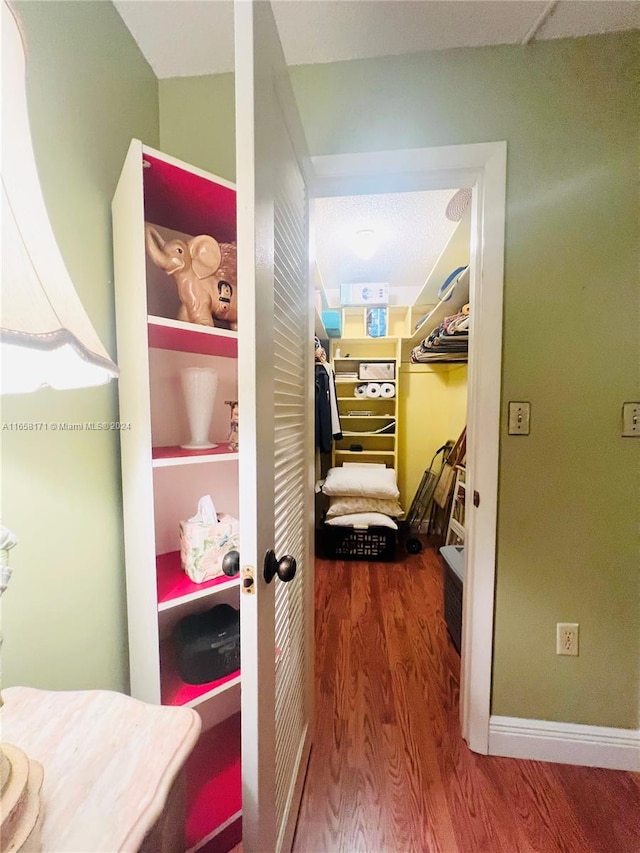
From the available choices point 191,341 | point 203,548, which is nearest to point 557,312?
point 191,341

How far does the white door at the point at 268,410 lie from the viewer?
0.58 metres

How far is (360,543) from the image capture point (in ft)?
8.92

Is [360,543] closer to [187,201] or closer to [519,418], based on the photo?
[519,418]

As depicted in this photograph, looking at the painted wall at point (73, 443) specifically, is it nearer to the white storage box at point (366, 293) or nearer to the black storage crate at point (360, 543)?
the black storage crate at point (360, 543)

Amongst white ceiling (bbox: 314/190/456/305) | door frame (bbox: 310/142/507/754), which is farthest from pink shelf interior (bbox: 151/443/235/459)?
white ceiling (bbox: 314/190/456/305)

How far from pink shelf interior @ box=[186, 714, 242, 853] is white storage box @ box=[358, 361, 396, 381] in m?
2.75

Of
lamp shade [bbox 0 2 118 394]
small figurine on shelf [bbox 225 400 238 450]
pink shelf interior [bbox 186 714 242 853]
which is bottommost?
pink shelf interior [bbox 186 714 242 853]

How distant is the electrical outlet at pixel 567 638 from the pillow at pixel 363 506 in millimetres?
1554

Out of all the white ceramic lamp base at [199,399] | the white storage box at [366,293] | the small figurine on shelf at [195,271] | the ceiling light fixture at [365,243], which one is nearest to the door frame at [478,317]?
the small figurine on shelf at [195,271]

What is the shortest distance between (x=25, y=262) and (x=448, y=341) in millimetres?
2202

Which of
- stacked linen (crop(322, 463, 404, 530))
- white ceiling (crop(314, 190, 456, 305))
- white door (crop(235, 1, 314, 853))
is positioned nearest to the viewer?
white door (crop(235, 1, 314, 853))

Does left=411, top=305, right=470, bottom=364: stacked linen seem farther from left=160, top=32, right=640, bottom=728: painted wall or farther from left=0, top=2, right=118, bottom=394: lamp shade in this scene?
left=0, top=2, right=118, bottom=394: lamp shade

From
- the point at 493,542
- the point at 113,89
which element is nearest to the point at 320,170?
the point at 113,89

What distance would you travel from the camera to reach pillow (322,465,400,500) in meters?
2.70
